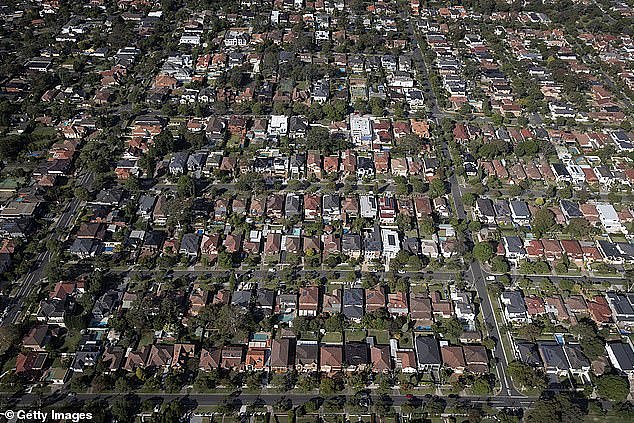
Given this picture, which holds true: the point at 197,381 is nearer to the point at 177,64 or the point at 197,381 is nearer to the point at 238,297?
the point at 238,297

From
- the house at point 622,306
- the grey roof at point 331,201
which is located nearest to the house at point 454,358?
the house at point 622,306

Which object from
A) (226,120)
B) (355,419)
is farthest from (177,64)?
(355,419)

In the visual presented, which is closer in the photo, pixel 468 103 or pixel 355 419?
pixel 355 419

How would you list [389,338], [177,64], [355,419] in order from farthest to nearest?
1. [177,64]
2. [389,338]
3. [355,419]

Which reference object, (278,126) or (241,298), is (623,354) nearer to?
(241,298)

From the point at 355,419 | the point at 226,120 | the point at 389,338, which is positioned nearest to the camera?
the point at 355,419
